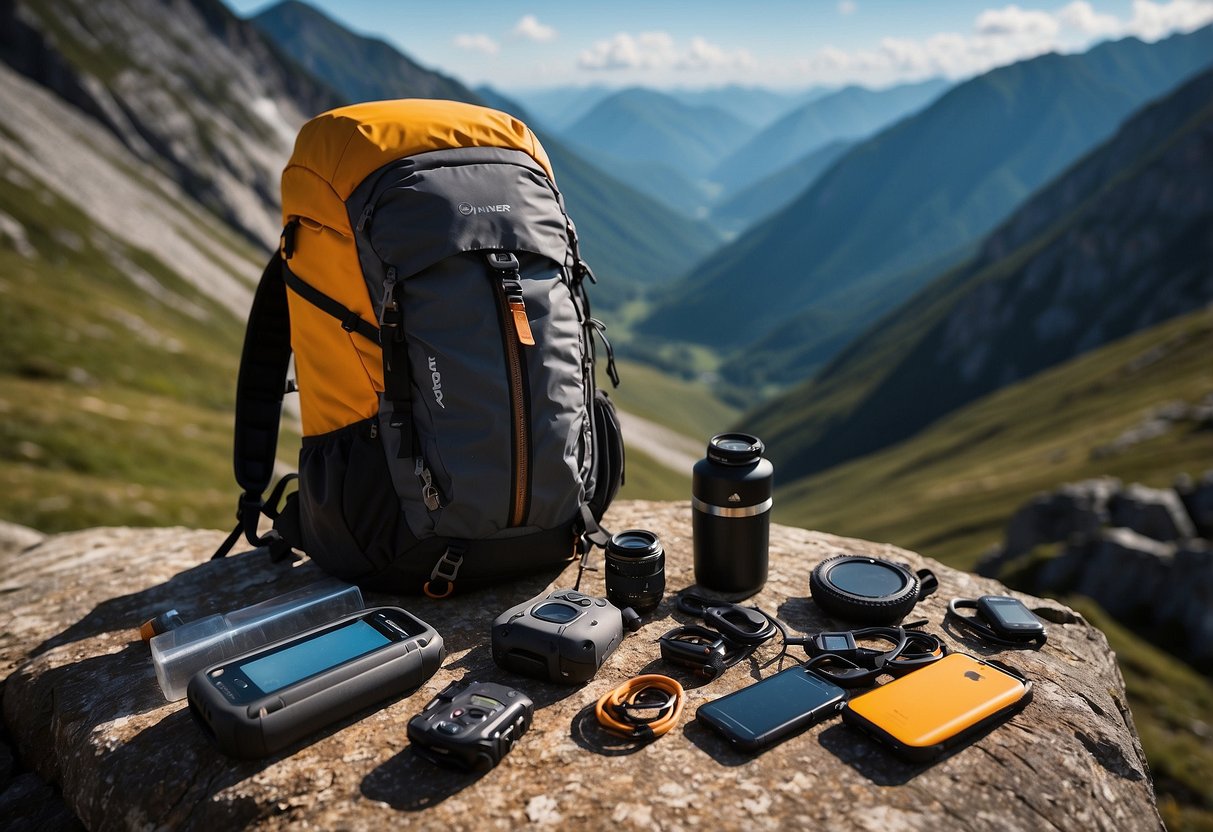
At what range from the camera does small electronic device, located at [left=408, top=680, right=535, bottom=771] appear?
13.7ft

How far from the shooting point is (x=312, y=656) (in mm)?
4809

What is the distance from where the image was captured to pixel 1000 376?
16638 centimetres

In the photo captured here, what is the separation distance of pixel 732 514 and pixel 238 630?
3602 millimetres

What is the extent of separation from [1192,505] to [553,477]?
4607 cm

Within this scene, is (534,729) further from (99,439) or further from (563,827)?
(99,439)

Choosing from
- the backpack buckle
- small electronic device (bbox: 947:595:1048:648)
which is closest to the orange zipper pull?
the backpack buckle

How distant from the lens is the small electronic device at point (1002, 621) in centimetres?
563

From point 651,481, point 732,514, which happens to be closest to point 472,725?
point 732,514

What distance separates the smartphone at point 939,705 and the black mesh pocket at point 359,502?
11.3ft

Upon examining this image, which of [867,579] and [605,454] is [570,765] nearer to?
[867,579]

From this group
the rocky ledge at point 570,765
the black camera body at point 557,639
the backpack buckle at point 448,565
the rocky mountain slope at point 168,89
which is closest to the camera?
the rocky ledge at point 570,765

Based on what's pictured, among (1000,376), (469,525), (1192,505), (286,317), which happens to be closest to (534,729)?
(469,525)

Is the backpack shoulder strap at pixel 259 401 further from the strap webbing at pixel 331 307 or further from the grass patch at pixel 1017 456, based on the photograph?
the grass patch at pixel 1017 456

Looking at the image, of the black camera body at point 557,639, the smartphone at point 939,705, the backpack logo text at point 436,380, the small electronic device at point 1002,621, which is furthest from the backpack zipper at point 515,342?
the small electronic device at point 1002,621
